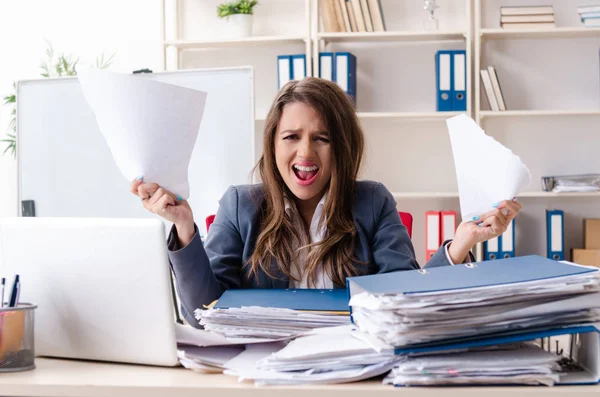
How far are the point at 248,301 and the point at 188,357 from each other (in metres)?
0.16

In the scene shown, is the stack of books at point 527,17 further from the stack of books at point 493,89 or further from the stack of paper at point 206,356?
the stack of paper at point 206,356

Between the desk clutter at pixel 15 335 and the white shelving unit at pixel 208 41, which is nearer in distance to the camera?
the desk clutter at pixel 15 335

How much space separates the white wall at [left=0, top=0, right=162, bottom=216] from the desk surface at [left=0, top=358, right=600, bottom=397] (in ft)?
11.4

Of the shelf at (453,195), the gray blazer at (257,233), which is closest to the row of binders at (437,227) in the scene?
the shelf at (453,195)

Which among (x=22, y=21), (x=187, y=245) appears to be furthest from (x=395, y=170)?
(x=187, y=245)

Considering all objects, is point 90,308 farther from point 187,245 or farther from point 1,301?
point 187,245

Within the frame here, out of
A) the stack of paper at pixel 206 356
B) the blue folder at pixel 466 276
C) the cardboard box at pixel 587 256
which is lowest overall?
the cardboard box at pixel 587 256

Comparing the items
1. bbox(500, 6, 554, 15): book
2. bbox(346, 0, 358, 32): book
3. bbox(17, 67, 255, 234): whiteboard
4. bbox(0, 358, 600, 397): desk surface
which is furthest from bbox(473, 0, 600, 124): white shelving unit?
bbox(0, 358, 600, 397): desk surface

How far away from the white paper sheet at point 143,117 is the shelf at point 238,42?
9.37 ft

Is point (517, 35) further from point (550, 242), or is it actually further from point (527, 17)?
point (550, 242)

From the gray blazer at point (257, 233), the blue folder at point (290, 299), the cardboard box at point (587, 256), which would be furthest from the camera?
the cardboard box at point (587, 256)

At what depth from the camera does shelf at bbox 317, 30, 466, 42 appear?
12.6 feet

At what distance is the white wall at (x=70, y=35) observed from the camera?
169 inches

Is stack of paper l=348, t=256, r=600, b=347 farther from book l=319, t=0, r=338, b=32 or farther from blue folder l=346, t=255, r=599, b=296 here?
book l=319, t=0, r=338, b=32
